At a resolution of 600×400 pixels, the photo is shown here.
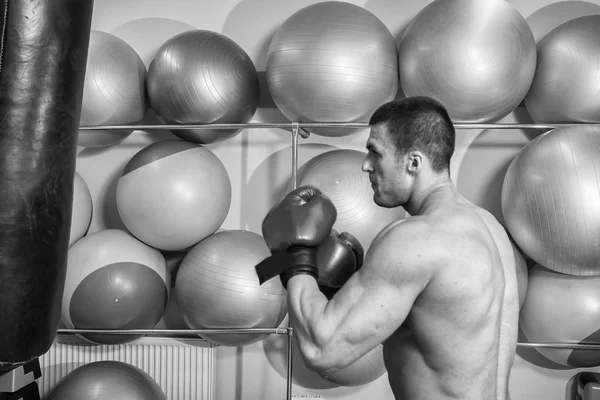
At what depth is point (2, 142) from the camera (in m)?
1.01

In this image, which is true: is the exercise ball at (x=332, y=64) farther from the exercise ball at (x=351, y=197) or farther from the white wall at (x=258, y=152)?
the white wall at (x=258, y=152)

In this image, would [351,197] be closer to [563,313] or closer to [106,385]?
[563,313]

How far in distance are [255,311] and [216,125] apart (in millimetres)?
752

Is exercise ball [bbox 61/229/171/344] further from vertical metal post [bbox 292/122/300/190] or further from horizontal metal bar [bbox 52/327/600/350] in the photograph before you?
vertical metal post [bbox 292/122/300/190]

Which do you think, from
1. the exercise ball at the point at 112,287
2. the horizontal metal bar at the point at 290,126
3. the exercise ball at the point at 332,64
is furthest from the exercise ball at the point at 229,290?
the exercise ball at the point at 332,64

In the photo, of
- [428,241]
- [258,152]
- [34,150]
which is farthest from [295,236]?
[258,152]

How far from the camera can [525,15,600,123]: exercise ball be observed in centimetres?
234

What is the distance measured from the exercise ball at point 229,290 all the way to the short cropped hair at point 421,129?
118 centimetres

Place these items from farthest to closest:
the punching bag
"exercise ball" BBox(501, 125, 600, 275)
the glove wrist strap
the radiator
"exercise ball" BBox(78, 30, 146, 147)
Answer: the radiator
"exercise ball" BBox(78, 30, 146, 147)
"exercise ball" BBox(501, 125, 600, 275)
the glove wrist strap
the punching bag

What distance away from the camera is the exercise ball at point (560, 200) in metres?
2.18

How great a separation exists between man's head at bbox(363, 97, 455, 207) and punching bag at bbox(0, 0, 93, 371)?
63 cm

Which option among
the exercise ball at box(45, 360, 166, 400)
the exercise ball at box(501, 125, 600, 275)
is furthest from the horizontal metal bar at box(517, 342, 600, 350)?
the exercise ball at box(45, 360, 166, 400)

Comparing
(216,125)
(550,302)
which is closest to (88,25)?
(216,125)

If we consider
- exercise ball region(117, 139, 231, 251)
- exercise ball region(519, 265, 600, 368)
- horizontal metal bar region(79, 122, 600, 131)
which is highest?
horizontal metal bar region(79, 122, 600, 131)
